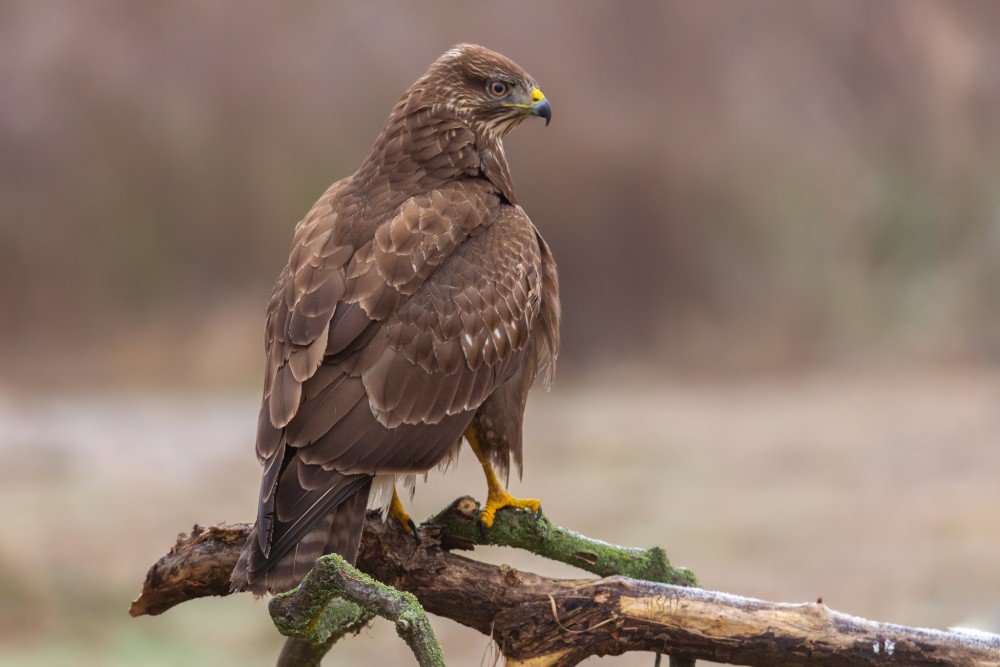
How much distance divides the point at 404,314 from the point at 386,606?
1019mm

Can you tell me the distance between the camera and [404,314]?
10.1 ft

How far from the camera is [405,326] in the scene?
3.06 m

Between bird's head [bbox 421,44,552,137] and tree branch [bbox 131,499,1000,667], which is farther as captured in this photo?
bird's head [bbox 421,44,552,137]

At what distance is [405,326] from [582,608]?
0.84 metres

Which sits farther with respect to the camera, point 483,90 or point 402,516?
point 483,90

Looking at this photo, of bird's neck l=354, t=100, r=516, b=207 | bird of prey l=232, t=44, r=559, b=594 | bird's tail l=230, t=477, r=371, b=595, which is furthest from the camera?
bird's neck l=354, t=100, r=516, b=207

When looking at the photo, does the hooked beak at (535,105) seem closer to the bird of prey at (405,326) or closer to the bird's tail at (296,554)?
the bird of prey at (405,326)

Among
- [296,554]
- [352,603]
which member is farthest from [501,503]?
[352,603]

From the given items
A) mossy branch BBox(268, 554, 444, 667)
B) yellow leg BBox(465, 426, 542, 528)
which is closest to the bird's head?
yellow leg BBox(465, 426, 542, 528)

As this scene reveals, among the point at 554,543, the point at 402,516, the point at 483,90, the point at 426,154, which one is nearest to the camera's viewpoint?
the point at 402,516

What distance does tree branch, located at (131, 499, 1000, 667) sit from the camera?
2723 mm

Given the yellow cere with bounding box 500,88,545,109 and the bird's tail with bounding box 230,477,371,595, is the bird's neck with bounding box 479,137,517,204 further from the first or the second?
the bird's tail with bounding box 230,477,371,595

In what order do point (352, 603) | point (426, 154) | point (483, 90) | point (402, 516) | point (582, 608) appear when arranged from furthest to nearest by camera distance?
point (483, 90)
point (426, 154)
point (402, 516)
point (582, 608)
point (352, 603)

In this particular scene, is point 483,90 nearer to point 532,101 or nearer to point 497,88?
point 497,88
